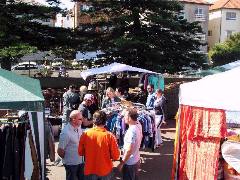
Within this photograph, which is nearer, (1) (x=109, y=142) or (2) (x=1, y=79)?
(2) (x=1, y=79)

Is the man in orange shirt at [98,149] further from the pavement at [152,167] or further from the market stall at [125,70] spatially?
the market stall at [125,70]

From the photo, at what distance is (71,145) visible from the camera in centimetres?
770

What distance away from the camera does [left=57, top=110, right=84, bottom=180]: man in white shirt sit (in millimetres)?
7613

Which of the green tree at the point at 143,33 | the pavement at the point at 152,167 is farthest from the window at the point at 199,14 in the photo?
the pavement at the point at 152,167

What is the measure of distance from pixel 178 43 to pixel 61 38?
7.69 meters

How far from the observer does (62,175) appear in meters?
9.88

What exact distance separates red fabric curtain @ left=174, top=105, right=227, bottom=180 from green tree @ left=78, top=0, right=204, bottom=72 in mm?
17694

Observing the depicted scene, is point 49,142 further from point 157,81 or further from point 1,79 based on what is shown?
point 157,81

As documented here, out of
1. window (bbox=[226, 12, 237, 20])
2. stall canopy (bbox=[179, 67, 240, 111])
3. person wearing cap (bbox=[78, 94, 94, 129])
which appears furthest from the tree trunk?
window (bbox=[226, 12, 237, 20])

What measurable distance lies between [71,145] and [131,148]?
3.51ft

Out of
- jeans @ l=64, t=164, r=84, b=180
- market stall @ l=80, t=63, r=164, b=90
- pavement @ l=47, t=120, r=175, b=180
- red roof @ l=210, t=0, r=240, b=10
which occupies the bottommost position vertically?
pavement @ l=47, t=120, r=175, b=180

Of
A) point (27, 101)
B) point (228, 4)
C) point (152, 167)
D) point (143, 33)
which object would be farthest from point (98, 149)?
point (228, 4)

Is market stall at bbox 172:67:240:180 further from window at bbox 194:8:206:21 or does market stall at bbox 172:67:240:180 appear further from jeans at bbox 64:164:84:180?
window at bbox 194:8:206:21

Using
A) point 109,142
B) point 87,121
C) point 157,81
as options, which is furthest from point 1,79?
point 157,81
